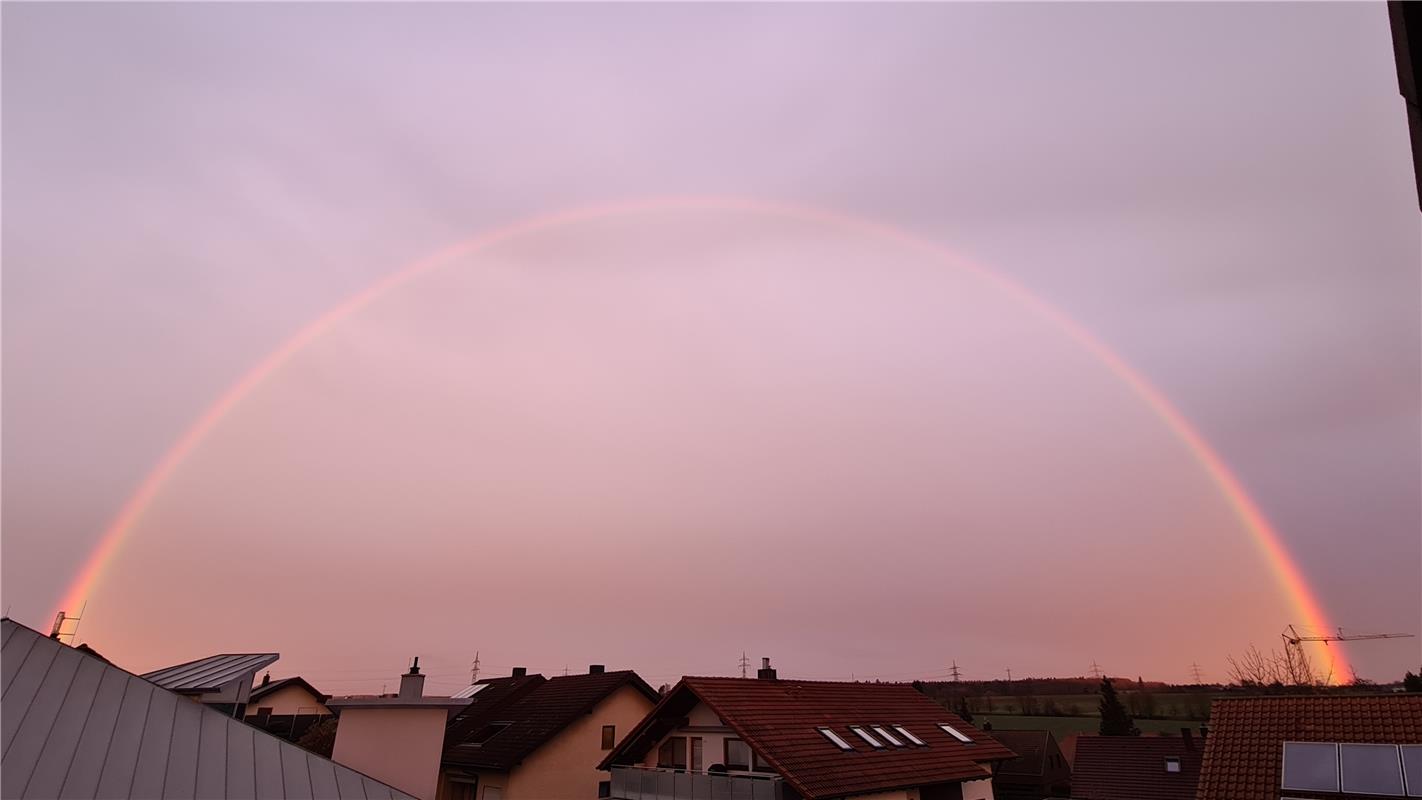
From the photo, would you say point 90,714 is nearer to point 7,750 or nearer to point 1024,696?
point 7,750

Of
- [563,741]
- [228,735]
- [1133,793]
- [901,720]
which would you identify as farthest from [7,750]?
[1133,793]

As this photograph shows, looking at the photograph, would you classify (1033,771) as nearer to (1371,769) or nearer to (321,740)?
(1371,769)

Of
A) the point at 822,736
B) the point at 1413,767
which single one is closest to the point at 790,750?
the point at 822,736

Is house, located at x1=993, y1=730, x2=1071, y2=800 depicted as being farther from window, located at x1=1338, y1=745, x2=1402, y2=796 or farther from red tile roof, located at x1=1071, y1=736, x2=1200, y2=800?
window, located at x1=1338, y1=745, x2=1402, y2=796

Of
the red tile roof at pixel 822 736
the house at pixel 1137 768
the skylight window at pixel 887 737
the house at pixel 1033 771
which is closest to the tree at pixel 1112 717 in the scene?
the house at pixel 1033 771

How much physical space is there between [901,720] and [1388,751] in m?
15.2

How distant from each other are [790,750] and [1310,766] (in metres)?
14.8

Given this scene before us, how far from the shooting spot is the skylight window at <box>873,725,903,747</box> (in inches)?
1076

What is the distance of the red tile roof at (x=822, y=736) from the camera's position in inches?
902

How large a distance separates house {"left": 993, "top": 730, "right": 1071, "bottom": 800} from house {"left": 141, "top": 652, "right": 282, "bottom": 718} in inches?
2068

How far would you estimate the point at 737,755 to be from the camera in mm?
25359

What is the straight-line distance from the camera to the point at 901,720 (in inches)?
1204

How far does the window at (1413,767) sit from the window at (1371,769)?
0.17 m

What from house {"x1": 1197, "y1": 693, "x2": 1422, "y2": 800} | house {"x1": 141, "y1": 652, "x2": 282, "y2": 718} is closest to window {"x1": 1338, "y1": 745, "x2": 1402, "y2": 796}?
house {"x1": 1197, "y1": 693, "x2": 1422, "y2": 800}
